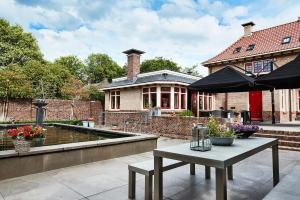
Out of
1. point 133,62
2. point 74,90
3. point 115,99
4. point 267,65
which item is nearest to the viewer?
point 267,65

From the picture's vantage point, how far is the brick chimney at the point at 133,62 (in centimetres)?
1596

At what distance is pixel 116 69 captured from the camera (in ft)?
137

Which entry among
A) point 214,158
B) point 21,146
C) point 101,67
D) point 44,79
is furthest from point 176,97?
point 101,67

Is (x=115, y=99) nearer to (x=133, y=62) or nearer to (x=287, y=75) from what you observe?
(x=133, y=62)

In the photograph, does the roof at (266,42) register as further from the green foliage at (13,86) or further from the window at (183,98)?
the green foliage at (13,86)

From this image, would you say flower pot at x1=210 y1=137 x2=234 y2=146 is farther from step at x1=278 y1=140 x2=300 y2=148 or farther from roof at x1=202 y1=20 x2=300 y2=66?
roof at x1=202 y1=20 x2=300 y2=66

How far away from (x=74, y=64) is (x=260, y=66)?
111ft

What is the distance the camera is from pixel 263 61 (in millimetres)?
13641

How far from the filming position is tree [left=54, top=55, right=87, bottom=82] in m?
38.1

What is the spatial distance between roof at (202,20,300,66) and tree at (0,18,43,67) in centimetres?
1844

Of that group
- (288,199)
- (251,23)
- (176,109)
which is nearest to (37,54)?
(176,109)

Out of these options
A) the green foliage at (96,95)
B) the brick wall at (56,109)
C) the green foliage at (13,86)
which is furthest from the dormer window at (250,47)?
the green foliage at (13,86)

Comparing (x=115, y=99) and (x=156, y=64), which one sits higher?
(x=156, y=64)

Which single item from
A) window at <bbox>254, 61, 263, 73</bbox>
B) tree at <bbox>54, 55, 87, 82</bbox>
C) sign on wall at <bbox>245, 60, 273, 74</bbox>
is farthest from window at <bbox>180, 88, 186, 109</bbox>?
tree at <bbox>54, 55, 87, 82</bbox>
